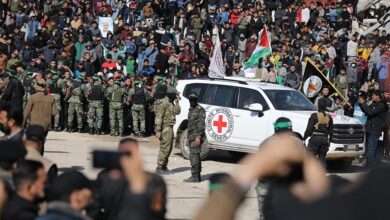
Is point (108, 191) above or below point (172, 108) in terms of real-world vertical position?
above

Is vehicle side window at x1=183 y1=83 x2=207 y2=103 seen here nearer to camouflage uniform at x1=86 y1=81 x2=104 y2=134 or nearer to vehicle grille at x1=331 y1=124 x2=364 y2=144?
vehicle grille at x1=331 y1=124 x2=364 y2=144

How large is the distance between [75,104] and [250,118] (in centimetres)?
698

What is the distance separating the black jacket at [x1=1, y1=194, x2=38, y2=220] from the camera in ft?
17.2

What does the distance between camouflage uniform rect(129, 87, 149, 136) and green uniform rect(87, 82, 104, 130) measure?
0.87 meters

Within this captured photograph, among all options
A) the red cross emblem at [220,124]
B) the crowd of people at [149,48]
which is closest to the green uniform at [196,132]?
the red cross emblem at [220,124]

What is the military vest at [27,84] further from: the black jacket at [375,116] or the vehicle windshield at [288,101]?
the black jacket at [375,116]

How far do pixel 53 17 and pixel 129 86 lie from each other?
9.56 meters

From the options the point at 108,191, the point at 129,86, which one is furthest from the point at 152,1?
the point at 108,191

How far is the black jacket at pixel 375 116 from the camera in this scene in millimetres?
19281

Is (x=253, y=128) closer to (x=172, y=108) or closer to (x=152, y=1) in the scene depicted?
(x=172, y=108)

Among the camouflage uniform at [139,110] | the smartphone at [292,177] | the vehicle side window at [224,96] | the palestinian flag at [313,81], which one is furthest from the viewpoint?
the camouflage uniform at [139,110]

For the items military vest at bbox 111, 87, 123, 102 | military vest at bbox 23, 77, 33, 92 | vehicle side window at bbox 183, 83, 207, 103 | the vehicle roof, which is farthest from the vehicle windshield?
military vest at bbox 23, 77, 33, 92

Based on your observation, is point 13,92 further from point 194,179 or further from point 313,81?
point 313,81

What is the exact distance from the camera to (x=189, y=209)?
1367 cm
